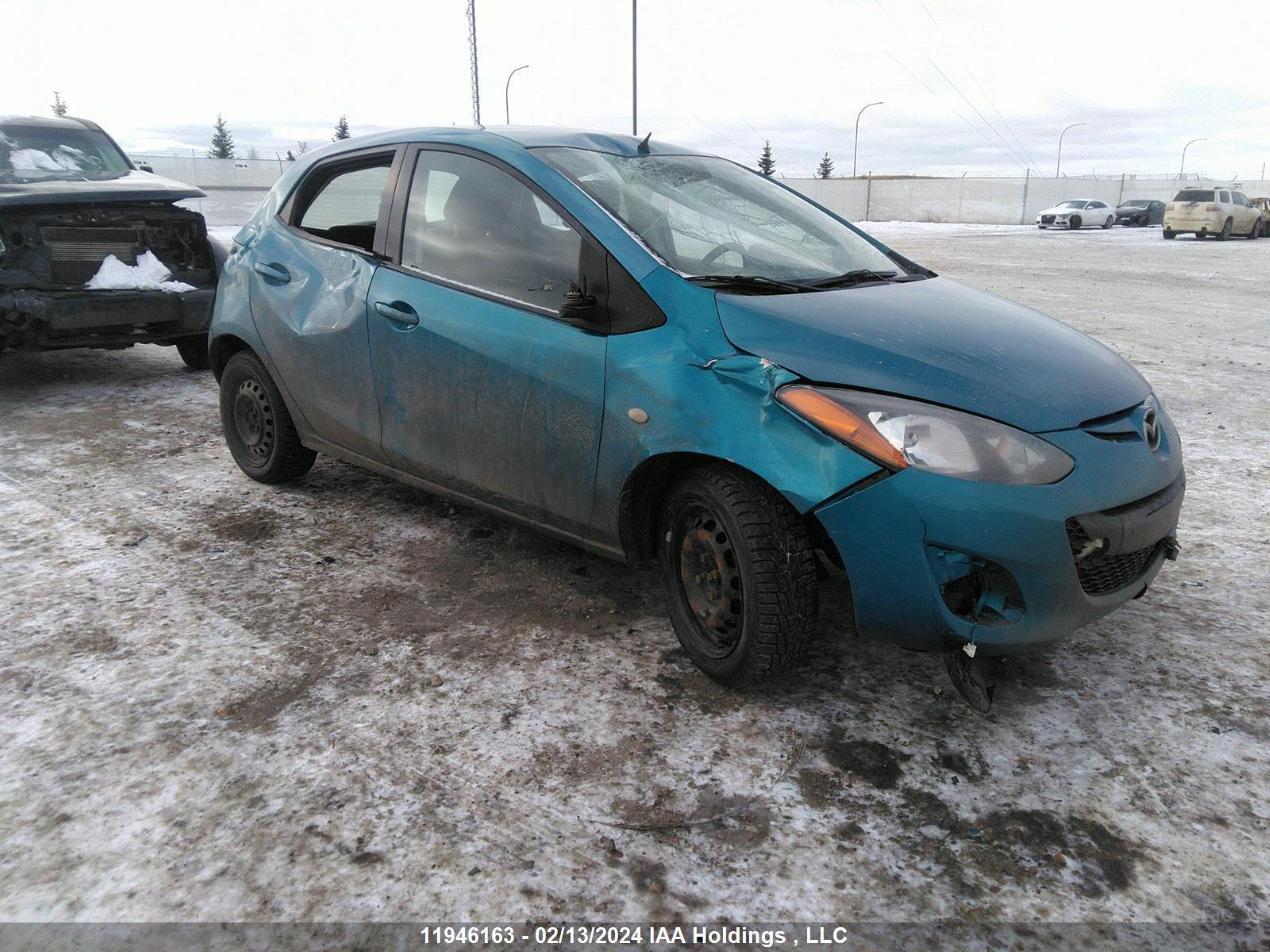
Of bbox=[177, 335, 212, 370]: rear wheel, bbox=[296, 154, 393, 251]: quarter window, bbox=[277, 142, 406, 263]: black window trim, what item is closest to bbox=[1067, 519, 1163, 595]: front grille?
bbox=[277, 142, 406, 263]: black window trim

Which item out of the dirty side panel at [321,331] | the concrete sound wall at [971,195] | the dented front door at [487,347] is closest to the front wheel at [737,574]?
the dented front door at [487,347]

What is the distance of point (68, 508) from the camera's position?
4367 mm

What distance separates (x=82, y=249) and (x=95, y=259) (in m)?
0.10

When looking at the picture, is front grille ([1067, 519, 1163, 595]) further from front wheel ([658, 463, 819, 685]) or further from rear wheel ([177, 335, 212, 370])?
rear wheel ([177, 335, 212, 370])

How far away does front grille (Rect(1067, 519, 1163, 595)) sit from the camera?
245cm

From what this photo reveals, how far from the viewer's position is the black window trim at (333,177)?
374cm

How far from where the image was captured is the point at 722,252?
10.4 feet

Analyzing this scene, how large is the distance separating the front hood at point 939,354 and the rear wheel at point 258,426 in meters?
2.48

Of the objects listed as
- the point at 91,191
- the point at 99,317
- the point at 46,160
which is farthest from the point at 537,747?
the point at 46,160

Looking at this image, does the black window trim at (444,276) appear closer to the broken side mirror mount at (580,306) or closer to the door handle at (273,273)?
the broken side mirror mount at (580,306)

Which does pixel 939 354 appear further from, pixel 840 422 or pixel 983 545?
pixel 983 545

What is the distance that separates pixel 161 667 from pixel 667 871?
179 centimetres

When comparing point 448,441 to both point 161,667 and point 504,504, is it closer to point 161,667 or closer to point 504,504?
point 504,504

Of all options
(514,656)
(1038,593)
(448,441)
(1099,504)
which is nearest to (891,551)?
(1038,593)
